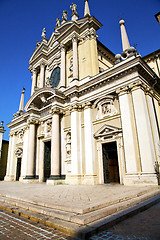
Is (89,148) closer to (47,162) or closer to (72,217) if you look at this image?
(47,162)

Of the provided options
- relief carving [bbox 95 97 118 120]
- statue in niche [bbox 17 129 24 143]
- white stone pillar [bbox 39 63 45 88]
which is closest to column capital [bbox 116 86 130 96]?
relief carving [bbox 95 97 118 120]

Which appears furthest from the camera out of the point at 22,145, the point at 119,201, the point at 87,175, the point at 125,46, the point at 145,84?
the point at 22,145

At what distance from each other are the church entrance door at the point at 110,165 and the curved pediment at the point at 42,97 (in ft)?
19.7

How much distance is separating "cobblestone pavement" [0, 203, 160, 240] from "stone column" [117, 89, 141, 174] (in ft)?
18.0

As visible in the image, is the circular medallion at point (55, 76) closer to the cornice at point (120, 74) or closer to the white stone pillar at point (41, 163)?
the cornice at point (120, 74)

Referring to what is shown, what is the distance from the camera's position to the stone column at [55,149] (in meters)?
12.5

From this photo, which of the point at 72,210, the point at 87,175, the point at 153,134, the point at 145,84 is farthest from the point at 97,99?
the point at 72,210

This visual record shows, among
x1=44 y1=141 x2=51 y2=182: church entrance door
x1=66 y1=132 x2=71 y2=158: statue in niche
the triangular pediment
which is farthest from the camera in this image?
x1=44 y1=141 x2=51 y2=182: church entrance door

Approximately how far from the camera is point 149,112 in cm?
1014

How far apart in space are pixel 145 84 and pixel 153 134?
3366 millimetres

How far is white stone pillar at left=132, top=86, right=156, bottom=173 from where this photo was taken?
852cm

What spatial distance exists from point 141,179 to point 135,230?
6.10 meters

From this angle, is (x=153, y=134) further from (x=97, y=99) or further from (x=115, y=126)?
(x=97, y=99)

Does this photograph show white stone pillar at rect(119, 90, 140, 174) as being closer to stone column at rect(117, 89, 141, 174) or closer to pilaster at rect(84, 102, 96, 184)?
stone column at rect(117, 89, 141, 174)
